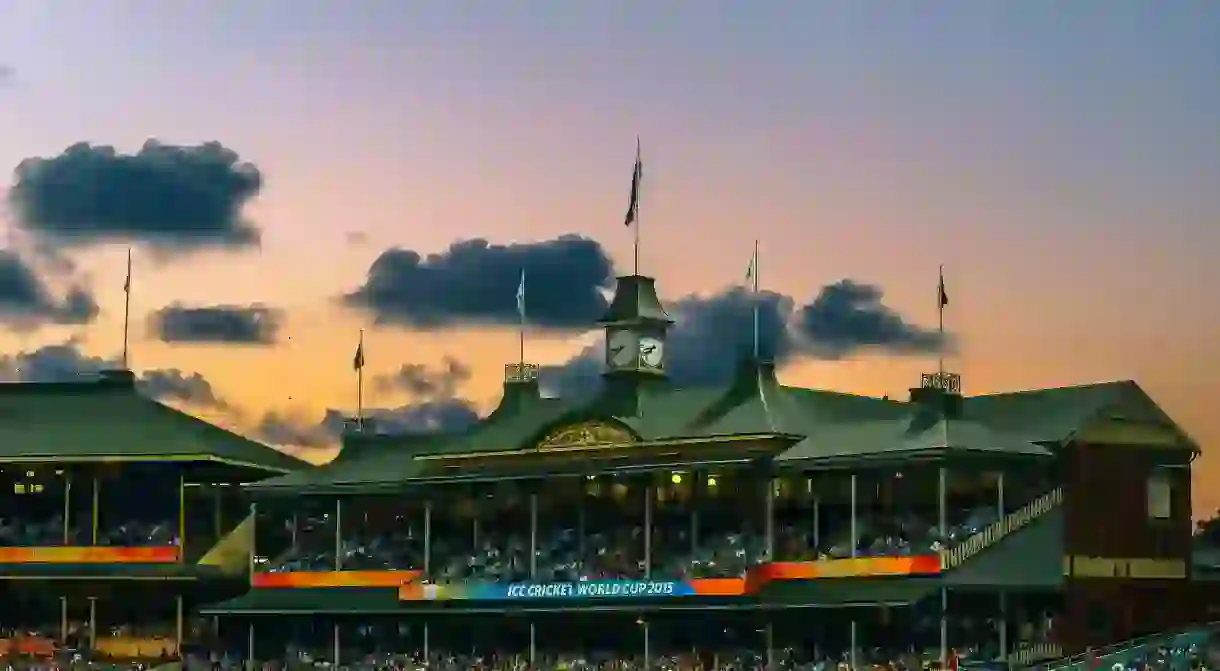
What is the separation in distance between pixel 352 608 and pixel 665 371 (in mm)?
13183

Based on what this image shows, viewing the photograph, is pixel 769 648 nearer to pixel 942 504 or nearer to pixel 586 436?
pixel 942 504

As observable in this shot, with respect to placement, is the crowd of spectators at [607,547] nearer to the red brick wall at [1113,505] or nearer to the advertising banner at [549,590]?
the advertising banner at [549,590]

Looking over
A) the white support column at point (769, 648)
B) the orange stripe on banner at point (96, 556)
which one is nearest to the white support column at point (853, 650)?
the white support column at point (769, 648)

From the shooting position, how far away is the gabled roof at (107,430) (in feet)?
293

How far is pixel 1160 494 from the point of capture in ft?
233

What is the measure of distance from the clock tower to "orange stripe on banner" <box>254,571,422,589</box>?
9.76 metres

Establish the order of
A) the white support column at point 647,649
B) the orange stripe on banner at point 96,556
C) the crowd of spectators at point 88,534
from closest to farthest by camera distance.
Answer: the white support column at point 647,649 → the orange stripe on banner at point 96,556 → the crowd of spectators at point 88,534

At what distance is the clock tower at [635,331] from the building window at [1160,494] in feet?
63.4

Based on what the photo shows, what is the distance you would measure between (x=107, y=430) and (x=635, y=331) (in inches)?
842

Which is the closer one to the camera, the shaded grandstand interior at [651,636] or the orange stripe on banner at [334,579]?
the shaded grandstand interior at [651,636]

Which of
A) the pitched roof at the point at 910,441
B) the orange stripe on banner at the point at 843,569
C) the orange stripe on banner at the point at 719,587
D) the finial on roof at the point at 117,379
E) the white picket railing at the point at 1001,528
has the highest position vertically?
the finial on roof at the point at 117,379

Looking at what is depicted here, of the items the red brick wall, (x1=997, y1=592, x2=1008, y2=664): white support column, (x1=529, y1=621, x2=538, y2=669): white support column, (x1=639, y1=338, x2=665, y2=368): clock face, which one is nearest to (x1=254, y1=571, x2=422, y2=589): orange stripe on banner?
(x1=529, y1=621, x2=538, y2=669): white support column

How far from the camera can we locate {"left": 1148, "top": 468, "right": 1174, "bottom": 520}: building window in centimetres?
7069

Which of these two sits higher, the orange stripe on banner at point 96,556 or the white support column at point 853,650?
the orange stripe on banner at point 96,556
